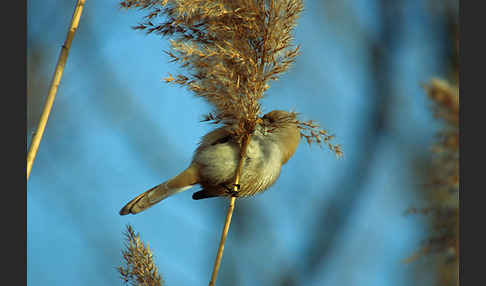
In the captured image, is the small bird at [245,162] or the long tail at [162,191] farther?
the small bird at [245,162]

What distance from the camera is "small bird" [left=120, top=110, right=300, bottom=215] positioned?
5.49ft

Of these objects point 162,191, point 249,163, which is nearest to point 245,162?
point 249,163

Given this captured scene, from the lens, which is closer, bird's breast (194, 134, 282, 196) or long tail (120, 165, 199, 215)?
long tail (120, 165, 199, 215)

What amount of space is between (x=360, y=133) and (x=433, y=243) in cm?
88

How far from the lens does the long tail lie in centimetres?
150

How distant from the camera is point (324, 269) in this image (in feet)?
6.88

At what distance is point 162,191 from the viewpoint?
159 cm

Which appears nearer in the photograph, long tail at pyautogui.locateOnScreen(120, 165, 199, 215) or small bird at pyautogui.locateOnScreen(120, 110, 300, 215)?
long tail at pyautogui.locateOnScreen(120, 165, 199, 215)

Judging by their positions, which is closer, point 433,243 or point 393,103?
point 433,243

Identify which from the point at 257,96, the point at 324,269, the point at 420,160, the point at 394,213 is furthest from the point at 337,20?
the point at 257,96

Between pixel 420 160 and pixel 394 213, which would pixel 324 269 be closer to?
pixel 394 213

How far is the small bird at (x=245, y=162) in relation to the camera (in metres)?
1.67

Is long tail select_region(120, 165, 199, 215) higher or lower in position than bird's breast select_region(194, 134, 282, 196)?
lower

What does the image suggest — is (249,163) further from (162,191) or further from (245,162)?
(162,191)
